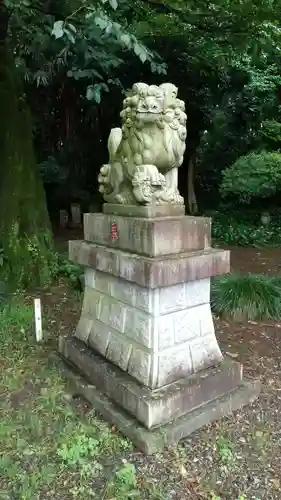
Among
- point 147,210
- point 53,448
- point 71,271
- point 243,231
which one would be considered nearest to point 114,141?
point 147,210

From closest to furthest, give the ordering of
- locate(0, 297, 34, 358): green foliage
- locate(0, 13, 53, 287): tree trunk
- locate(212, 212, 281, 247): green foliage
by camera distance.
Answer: locate(0, 297, 34, 358): green foliage < locate(0, 13, 53, 287): tree trunk < locate(212, 212, 281, 247): green foliage

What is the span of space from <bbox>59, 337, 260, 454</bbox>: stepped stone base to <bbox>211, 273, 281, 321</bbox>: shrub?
64.9 inches

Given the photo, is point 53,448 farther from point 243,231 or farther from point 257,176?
point 257,176

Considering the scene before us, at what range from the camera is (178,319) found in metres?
2.91

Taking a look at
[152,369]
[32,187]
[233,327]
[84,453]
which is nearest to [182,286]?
[152,369]

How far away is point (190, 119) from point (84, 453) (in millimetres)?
9393

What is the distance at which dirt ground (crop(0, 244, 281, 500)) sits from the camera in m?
2.38

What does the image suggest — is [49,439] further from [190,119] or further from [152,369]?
[190,119]

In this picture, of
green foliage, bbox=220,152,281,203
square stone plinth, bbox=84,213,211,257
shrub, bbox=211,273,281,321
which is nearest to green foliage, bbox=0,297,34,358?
square stone plinth, bbox=84,213,211,257

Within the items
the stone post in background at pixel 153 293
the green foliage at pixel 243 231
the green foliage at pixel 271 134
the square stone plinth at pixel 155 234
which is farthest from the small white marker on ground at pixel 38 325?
the green foliage at pixel 271 134

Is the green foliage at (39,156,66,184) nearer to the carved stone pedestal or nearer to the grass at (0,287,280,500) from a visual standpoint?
the carved stone pedestal

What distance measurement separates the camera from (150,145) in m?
2.82

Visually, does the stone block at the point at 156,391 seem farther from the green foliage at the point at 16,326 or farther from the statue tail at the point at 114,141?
the statue tail at the point at 114,141

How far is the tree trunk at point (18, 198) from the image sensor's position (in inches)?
222
